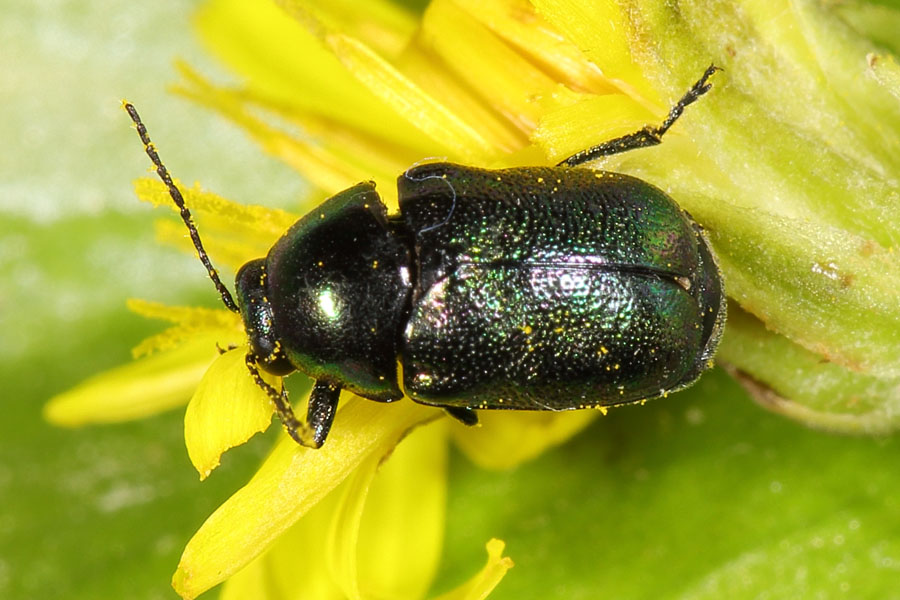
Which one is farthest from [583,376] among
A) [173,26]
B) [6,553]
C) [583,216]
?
[173,26]

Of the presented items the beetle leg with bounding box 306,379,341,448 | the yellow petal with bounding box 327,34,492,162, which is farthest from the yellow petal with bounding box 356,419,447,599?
the yellow petal with bounding box 327,34,492,162

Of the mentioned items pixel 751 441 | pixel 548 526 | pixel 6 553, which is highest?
pixel 751 441

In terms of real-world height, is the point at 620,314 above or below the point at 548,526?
above

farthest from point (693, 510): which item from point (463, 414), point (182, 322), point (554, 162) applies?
point (182, 322)

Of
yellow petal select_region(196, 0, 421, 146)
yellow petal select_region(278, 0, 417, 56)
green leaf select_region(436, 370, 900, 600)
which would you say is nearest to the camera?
green leaf select_region(436, 370, 900, 600)

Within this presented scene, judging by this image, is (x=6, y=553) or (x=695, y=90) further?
(x=6, y=553)

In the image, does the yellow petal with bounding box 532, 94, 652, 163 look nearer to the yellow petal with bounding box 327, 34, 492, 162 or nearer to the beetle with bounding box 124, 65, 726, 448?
the beetle with bounding box 124, 65, 726, 448

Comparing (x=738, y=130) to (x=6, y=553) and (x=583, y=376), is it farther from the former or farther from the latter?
(x=6, y=553)
